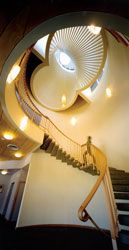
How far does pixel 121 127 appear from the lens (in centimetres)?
556

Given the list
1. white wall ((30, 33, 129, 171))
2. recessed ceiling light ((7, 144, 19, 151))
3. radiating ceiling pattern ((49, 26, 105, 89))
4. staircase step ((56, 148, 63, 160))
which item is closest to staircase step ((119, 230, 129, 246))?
white wall ((30, 33, 129, 171))

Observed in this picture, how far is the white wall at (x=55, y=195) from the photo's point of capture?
4.51 metres

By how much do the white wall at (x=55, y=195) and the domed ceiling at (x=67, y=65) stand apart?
9.84 ft

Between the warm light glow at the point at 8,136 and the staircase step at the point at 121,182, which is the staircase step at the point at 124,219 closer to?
the staircase step at the point at 121,182

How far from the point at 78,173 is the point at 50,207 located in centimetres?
158

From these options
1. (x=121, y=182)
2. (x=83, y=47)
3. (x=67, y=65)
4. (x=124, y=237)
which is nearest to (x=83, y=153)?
(x=121, y=182)

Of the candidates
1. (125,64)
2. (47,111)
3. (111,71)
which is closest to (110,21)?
(125,64)

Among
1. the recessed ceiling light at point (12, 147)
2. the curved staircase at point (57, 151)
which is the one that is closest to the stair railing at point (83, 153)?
the curved staircase at point (57, 151)

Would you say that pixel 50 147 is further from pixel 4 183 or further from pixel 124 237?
pixel 4 183

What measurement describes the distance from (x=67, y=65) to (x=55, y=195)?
666 cm

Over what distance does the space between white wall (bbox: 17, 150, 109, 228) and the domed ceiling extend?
9.84 ft

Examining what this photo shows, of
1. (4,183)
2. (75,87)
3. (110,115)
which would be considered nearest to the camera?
(110,115)

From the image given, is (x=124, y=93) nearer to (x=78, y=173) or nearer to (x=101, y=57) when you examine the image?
(x=101, y=57)

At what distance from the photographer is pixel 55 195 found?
16.7ft
